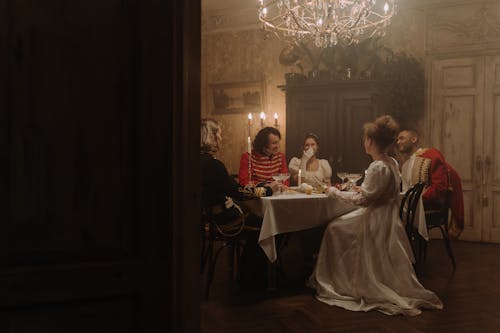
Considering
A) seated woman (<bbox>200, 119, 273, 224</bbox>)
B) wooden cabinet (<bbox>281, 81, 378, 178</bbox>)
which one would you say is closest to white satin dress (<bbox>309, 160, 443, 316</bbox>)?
seated woman (<bbox>200, 119, 273, 224</bbox>)

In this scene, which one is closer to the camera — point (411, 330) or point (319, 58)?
point (411, 330)

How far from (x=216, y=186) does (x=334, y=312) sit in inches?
46.0

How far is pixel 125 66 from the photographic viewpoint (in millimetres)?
1019

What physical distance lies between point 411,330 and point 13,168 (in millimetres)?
2497

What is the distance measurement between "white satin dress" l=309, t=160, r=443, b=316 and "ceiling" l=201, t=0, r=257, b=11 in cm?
435

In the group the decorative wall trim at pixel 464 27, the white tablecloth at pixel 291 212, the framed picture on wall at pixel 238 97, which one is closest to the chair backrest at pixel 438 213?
the white tablecloth at pixel 291 212

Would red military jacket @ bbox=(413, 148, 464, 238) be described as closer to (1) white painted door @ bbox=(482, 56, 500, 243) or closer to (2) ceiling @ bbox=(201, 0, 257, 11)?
(1) white painted door @ bbox=(482, 56, 500, 243)

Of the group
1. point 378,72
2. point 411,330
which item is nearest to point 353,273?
point 411,330

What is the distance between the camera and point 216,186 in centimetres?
344

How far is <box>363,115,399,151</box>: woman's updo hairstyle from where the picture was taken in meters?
3.42

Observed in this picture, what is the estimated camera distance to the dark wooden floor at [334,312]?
285cm

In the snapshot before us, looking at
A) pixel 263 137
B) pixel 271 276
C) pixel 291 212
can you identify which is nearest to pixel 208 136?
pixel 291 212

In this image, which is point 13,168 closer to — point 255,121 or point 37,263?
point 37,263

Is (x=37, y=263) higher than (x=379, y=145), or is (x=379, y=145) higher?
(x=379, y=145)
